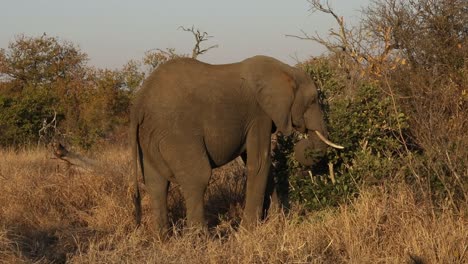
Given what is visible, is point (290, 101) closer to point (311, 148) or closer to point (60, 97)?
point (311, 148)

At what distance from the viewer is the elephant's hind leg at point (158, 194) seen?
22.8 ft

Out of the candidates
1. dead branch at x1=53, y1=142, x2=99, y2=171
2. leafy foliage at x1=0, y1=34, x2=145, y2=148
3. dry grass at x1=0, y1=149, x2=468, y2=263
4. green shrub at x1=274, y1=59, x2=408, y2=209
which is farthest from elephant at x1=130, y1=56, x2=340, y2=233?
leafy foliage at x1=0, y1=34, x2=145, y2=148

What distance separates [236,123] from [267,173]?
67cm

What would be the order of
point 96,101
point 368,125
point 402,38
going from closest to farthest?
1. point 368,125
2. point 402,38
3. point 96,101

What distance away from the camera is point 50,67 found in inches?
1018

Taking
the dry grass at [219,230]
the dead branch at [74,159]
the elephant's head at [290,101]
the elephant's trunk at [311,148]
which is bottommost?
the dry grass at [219,230]

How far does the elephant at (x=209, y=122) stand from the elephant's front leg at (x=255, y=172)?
0.01m

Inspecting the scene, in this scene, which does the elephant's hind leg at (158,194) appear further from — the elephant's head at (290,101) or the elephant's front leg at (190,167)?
the elephant's head at (290,101)

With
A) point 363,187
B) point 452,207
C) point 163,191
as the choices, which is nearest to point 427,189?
point 452,207

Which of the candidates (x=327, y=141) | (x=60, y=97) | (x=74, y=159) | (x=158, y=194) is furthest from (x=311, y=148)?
(x=60, y=97)

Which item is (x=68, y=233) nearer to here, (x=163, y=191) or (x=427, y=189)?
(x=163, y=191)

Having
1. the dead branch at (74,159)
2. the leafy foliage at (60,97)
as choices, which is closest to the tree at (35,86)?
the leafy foliage at (60,97)

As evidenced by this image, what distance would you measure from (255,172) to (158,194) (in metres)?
1.07

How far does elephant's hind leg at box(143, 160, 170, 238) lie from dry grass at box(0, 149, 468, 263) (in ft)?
Result: 0.71
